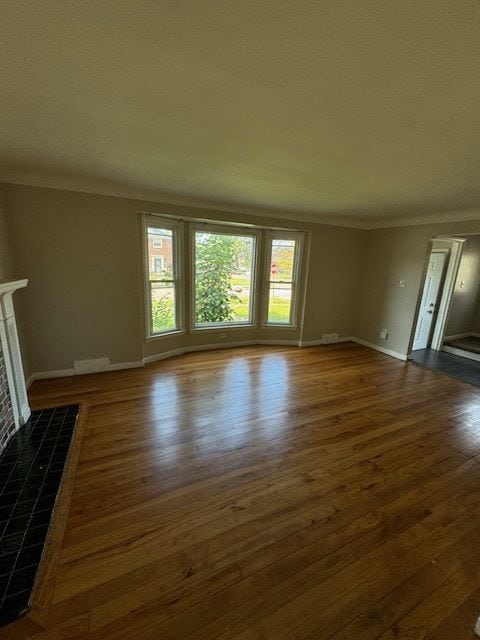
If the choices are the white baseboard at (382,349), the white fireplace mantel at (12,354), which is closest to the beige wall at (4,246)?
the white fireplace mantel at (12,354)

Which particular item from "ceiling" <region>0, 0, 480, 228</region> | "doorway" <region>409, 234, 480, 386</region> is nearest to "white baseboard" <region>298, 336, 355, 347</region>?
"doorway" <region>409, 234, 480, 386</region>

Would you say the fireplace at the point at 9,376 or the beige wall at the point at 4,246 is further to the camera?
the beige wall at the point at 4,246

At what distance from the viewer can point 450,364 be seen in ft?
14.2

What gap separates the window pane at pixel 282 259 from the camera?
15.3ft

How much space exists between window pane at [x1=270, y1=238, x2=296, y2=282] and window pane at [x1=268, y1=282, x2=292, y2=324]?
0.17 metres

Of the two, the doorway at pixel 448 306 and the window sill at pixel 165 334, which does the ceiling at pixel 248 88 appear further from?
the doorway at pixel 448 306

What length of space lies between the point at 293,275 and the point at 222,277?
1.35 metres

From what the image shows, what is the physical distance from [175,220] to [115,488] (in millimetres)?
3391

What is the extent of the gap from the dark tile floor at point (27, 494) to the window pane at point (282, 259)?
367 centimetres

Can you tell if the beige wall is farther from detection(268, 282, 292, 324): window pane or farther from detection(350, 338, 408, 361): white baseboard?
detection(350, 338, 408, 361): white baseboard

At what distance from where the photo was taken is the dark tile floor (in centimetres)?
123

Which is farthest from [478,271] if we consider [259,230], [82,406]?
[82,406]

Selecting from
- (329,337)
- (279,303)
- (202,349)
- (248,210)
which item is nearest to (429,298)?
(329,337)

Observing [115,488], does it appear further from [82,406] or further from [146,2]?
[146,2]
